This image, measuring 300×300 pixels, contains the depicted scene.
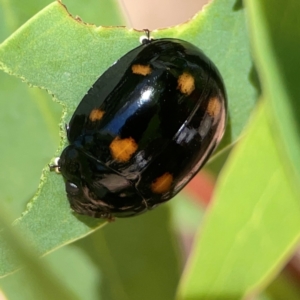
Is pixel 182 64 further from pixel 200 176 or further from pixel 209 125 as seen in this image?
pixel 200 176

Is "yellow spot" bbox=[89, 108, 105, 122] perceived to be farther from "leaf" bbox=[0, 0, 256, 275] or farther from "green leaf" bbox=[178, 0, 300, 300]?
"green leaf" bbox=[178, 0, 300, 300]

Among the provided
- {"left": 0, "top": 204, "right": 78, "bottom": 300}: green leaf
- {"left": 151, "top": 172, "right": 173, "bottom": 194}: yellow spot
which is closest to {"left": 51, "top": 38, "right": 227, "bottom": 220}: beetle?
{"left": 151, "top": 172, "right": 173, "bottom": 194}: yellow spot

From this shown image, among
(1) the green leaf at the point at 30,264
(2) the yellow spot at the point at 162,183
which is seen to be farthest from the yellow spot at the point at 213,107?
(1) the green leaf at the point at 30,264

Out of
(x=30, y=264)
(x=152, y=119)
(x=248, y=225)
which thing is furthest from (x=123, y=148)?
(x=30, y=264)

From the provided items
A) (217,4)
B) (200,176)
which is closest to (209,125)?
(217,4)

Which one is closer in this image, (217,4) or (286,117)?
(286,117)
